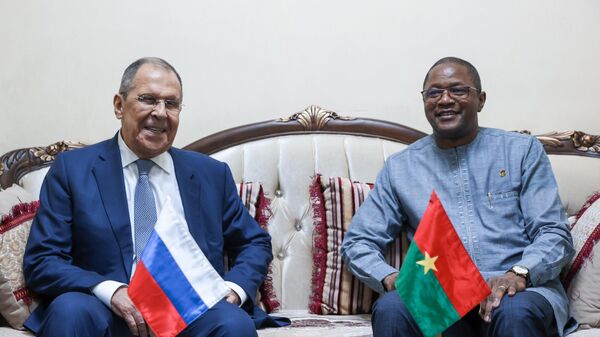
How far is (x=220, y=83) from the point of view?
2.72m

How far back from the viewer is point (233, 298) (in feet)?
6.30

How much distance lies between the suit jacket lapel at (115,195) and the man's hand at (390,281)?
28.6 inches

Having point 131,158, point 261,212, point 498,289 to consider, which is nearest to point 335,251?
point 261,212

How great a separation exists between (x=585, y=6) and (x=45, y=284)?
2.27 m

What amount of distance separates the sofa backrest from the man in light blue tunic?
231mm

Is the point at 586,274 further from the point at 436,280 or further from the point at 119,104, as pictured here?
the point at 119,104

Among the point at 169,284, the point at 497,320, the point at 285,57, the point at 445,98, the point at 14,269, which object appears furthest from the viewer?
the point at 285,57

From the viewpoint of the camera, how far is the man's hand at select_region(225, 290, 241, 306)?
191cm

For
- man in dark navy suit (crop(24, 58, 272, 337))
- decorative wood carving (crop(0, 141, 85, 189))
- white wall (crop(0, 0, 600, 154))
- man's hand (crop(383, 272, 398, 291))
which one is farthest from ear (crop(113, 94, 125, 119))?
man's hand (crop(383, 272, 398, 291))

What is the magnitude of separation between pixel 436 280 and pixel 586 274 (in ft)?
1.93

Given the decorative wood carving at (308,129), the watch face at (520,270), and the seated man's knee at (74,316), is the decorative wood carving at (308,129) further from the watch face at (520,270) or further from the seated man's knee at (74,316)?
the seated man's knee at (74,316)

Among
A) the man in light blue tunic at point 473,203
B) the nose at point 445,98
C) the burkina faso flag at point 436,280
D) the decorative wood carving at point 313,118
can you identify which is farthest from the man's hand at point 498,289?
the decorative wood carving at point 313,118

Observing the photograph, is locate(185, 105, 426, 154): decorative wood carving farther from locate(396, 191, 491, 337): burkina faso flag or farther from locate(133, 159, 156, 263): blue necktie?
locate(396, 191, 491, 337): burkina faso flag

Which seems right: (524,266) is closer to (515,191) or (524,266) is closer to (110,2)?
(515,191)
